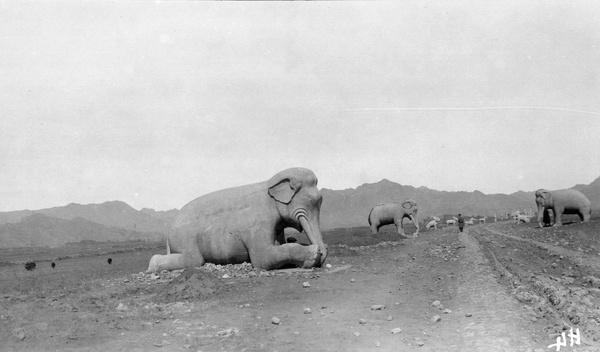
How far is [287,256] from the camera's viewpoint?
11.7 meters

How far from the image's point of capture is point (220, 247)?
12.7 metres

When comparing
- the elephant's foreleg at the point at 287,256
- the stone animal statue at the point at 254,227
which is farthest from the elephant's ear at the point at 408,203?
the elephant's foreleg at the point at 287,256

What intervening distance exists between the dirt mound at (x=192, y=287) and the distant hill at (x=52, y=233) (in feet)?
271

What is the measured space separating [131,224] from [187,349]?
164 meters

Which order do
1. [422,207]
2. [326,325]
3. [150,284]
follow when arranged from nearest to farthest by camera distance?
[326,325], [150,284], [422,207]

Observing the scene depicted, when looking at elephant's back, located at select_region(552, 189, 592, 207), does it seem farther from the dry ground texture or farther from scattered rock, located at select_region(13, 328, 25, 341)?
scattered rock, located at select_region(13, 328, 25, 341)

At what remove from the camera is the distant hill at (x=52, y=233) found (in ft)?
286

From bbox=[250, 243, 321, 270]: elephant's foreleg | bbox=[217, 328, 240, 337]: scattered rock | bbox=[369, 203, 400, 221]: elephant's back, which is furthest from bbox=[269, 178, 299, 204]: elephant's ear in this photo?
bbox=[369, 203, 400, 221]: elephant's back

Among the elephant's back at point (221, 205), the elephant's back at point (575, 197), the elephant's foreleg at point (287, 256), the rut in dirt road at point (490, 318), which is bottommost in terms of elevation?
the rut in dirt road at point (490, 318)

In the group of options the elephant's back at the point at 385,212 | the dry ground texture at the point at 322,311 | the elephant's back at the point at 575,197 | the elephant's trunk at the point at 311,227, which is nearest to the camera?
the dry ground texture at the point at 322,311

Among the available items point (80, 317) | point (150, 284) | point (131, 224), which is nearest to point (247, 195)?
point (150, 284)

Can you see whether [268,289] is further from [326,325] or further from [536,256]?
[536,256]

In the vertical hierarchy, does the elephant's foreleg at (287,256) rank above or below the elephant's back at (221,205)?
below

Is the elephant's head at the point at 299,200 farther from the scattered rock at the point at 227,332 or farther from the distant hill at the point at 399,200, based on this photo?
the distant hill at the point at 399,200
